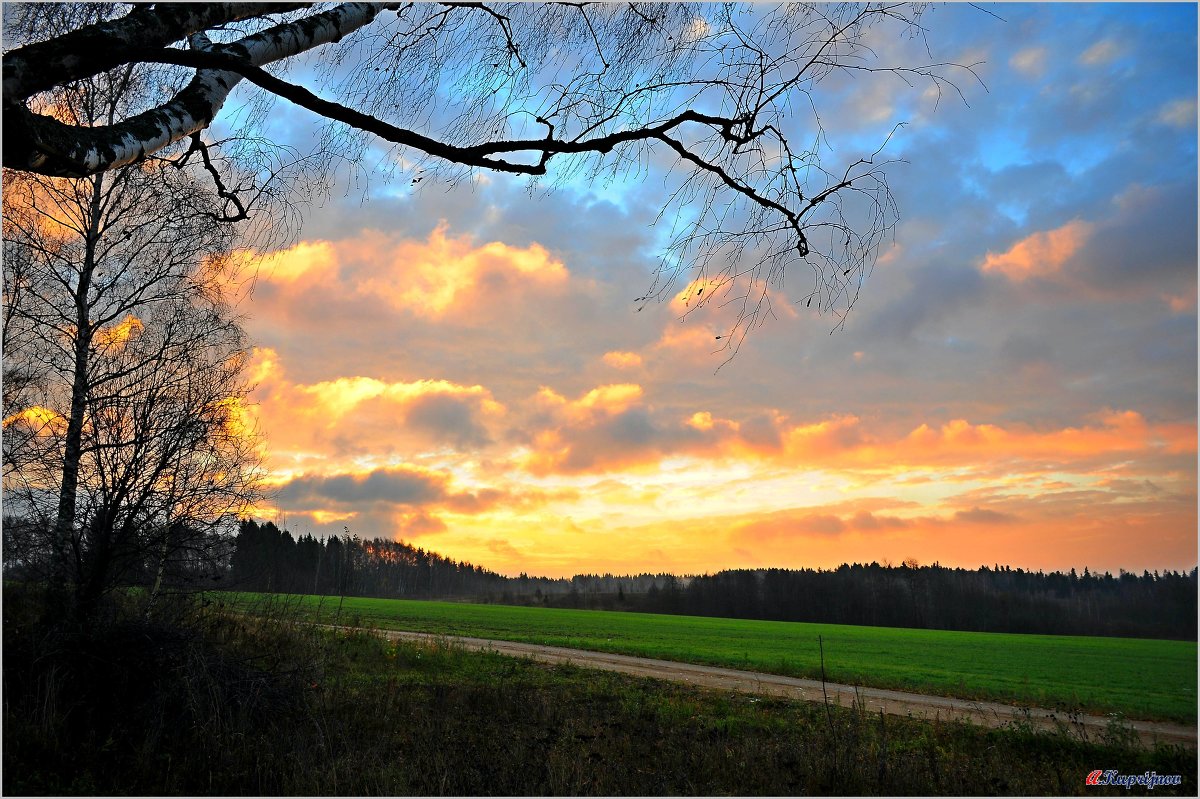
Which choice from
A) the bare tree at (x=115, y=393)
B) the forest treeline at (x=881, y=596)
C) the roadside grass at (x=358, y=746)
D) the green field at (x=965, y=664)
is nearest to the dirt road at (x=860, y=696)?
the green field at (x=965, y=664)

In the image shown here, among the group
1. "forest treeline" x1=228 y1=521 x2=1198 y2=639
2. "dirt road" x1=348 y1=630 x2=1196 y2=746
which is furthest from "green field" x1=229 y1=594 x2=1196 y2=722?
"forest treeline" x1=228 y1=521 x2=1198 y2=639

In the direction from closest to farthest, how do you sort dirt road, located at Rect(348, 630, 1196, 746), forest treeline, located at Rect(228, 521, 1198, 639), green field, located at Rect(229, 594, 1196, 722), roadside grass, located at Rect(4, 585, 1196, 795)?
roadside grass, located at Rect(4, 585, 1196, 795) < dirt road, located at Rect(348, 630, 1196, 746) < green field, located at Rect(229, 594, 1196, 722) < forest treeline, located at Rect(228, 521, 1198, 639)

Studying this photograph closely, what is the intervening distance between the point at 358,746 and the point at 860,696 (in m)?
14.7

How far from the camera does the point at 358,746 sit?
25.8ft

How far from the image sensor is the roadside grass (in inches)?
264

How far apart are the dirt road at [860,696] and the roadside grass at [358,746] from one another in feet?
17.7

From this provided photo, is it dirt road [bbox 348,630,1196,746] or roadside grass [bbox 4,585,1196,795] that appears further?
dirt road [bbox 348,630,1196,746]

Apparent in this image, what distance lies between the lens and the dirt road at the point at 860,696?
1558 cm

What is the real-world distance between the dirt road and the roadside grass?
5.40 metres

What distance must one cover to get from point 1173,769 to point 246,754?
1315 centimetres

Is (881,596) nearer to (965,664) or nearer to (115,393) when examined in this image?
(965,664)

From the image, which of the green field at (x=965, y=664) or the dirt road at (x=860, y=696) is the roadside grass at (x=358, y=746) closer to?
the green field at (x=965, y=664)

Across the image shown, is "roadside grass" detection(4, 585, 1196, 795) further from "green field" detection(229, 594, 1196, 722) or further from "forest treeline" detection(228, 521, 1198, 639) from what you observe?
"forest treeline" detection(228, 521, 1198, 639)

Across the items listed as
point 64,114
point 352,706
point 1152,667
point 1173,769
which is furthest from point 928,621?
point 64,114
